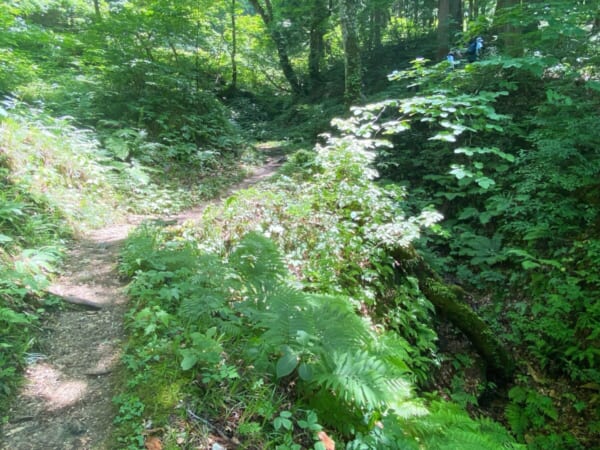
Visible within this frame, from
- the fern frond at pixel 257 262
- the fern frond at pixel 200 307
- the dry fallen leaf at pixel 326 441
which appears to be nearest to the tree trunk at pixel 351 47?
the fern frond at pixel 257 262

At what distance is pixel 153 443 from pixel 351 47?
978 cm

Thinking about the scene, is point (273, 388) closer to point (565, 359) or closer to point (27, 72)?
point (565, 359)

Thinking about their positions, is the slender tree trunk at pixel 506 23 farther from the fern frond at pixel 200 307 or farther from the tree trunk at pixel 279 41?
the tree trunk at pixel 279 41

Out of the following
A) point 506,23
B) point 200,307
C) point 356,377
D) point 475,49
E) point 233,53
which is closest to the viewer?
point 356,377

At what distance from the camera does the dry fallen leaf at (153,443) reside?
2.20m

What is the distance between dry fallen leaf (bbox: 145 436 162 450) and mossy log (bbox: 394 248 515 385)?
4.13 m

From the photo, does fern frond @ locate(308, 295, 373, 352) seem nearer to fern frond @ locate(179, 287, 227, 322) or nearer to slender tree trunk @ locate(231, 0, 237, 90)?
fern frond @ locate(179, 287, 227, 322)

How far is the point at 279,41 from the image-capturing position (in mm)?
17984

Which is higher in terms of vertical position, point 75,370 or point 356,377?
point 356,377

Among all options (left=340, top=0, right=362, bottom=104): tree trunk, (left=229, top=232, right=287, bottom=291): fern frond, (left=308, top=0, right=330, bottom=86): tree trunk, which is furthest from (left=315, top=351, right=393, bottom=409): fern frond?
(left=308, top=0, right=330, bottom=86): tree trunk

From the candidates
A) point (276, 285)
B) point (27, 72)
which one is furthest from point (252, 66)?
point (276, 285)

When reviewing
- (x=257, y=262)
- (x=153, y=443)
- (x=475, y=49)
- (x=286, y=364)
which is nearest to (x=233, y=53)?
(x=475, y=49)

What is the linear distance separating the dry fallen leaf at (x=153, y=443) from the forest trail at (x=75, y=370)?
0.26 metres

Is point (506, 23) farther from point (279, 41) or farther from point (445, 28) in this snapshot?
point (279, 41)
